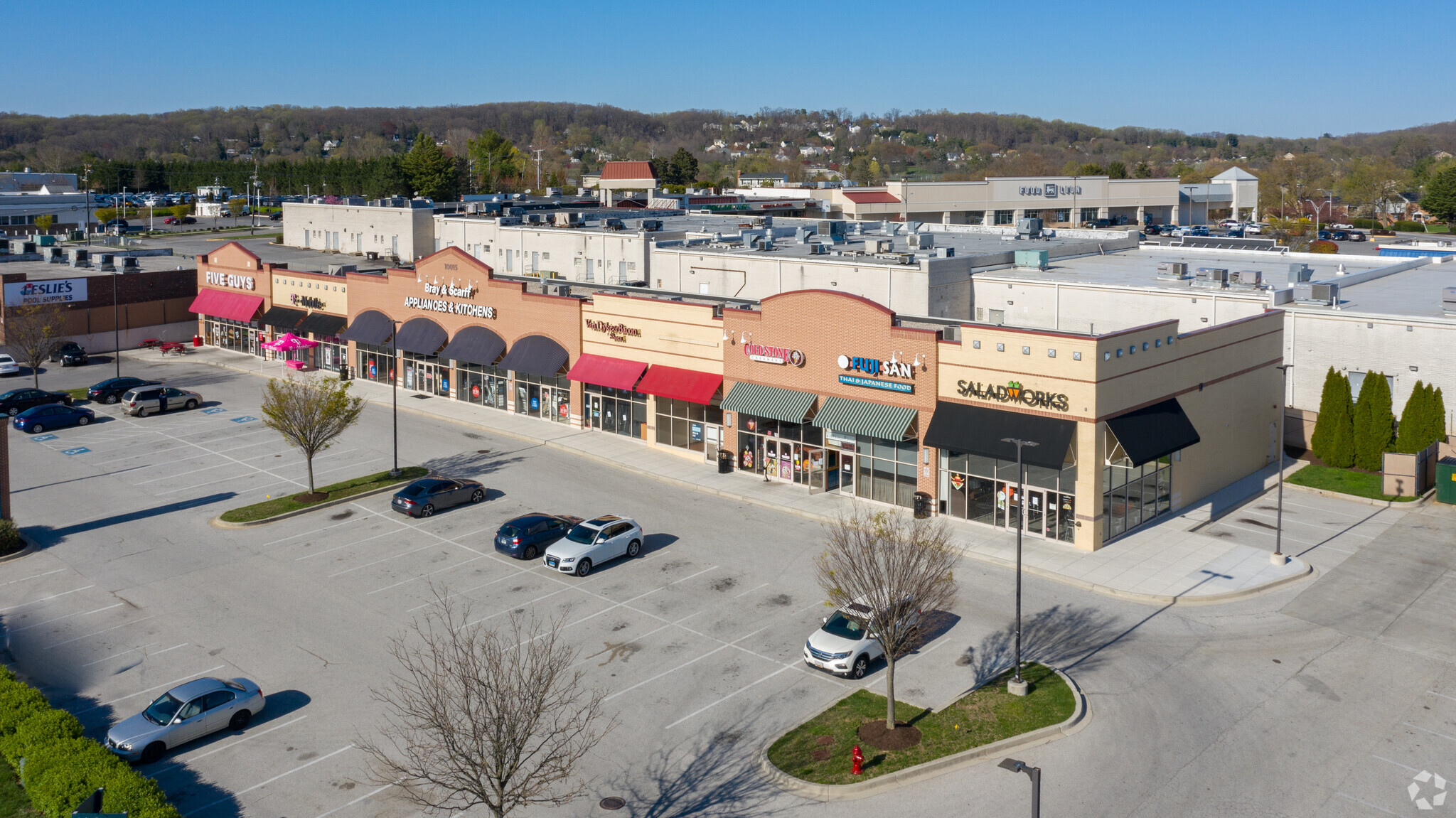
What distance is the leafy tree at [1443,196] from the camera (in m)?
127

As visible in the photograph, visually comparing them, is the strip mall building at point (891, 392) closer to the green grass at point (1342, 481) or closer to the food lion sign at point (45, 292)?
the green grass at point (1342, 481)

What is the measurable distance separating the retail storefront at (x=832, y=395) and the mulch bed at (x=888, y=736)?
53.2 ft

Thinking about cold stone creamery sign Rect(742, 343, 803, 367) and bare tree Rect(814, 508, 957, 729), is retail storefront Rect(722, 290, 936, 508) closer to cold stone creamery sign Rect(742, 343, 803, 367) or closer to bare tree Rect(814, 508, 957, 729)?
cold stone creamery sign Rect(742, 343, 803, 367)

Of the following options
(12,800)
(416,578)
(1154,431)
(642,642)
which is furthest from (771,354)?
(12,800)

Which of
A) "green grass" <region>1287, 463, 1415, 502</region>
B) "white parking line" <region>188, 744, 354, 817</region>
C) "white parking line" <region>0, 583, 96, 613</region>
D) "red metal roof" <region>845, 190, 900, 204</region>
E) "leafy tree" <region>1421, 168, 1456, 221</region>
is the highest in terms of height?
"leafy tree" <region>1421, 168, 1456, 221</region>

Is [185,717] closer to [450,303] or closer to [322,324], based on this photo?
[450,303]

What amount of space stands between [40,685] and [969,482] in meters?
28.2

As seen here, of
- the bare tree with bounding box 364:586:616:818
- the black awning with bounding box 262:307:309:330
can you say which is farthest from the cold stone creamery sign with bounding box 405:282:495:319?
the bare tree with bounding box 364:586:616:818

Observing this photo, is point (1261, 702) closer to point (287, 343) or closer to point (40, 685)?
point (40, 685)

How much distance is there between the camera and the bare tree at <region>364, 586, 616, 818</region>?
18938 millimetres

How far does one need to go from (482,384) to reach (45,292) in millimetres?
35179

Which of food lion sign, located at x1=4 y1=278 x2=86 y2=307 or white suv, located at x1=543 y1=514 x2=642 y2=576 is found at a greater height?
food lion sign, located at x1=4 y1=278 x2=86 y2=307

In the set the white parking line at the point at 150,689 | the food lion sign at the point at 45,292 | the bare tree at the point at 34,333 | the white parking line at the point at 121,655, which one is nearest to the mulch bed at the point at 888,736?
the white parking line at the point at 150,689

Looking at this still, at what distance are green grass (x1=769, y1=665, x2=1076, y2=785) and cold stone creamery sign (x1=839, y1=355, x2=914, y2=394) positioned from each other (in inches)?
594
